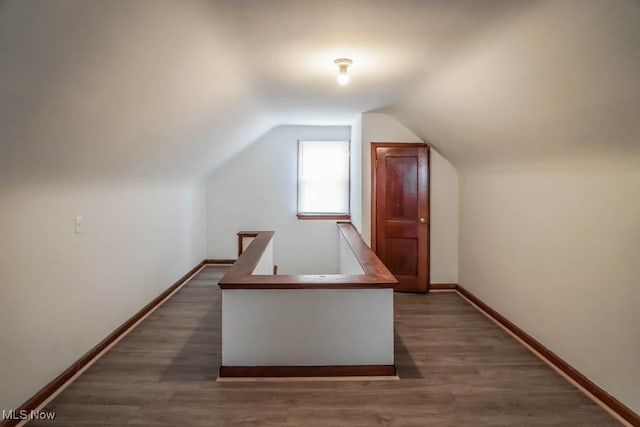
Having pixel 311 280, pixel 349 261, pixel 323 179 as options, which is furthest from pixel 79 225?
pixel 323 179

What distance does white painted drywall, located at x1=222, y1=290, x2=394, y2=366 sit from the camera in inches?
112

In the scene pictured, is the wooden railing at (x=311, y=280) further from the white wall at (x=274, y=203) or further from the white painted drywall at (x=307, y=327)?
the white wall at (x=274, y=203)

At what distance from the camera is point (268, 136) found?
6480 mm

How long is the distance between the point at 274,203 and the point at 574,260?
4443 millimetres

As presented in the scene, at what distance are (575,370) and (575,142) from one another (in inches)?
60.8

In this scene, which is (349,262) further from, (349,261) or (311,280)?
(311,280)

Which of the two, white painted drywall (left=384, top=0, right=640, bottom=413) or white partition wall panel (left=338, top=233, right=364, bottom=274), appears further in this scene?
white partition wall panel (left=338, top=233, right=364, bottom=274)

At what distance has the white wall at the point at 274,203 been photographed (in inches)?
255

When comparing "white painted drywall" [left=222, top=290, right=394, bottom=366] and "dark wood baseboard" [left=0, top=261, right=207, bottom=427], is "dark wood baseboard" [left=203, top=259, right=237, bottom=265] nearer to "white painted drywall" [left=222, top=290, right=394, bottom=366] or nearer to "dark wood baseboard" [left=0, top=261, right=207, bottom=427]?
"dark wood baseboard" [left=0, top=261, right=207, bottom=427]

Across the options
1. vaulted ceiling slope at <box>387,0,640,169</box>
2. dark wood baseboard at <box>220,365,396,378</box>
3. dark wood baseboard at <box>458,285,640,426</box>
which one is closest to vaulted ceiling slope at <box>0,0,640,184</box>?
vaulted ceiling slope at <box>387,0,640,169</box>

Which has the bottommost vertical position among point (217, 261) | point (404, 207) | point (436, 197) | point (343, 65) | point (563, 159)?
point (217, 261)

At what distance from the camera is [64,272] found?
277 cm

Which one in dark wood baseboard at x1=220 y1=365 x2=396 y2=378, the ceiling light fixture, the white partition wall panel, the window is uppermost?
the ceiling light fixture

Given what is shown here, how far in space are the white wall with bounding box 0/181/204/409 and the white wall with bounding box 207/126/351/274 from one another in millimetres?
2114
